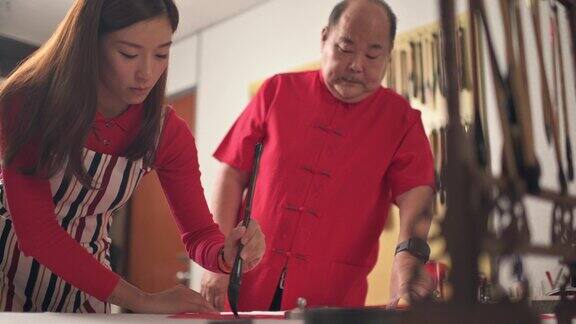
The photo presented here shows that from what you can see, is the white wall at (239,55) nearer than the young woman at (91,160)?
No

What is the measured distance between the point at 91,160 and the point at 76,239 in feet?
0.54

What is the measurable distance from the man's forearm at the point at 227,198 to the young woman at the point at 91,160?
32 cm

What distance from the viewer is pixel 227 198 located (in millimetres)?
1541

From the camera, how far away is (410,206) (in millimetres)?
1473

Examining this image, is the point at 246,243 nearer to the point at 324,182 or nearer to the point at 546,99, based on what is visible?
the point at 324,182

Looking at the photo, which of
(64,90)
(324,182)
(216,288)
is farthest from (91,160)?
(324,182)

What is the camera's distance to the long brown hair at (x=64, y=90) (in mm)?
987

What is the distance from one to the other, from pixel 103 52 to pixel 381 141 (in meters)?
0.75

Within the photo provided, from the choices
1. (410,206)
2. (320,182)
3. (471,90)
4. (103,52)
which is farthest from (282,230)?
(471,90)

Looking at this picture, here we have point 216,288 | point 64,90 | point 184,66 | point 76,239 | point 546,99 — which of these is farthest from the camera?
point 184,66

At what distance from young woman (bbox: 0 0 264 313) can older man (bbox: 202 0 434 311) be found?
0.33 meters

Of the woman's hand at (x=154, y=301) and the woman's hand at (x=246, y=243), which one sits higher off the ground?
the woman's hand at (x=246, y=243)

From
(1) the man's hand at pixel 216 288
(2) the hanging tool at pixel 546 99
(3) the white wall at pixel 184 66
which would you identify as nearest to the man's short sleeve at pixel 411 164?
(1) the man's hand at pixel 216 288

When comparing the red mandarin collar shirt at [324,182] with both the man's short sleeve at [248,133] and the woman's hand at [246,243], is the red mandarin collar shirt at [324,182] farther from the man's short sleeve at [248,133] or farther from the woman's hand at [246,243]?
the woman's hand at [246,243]
